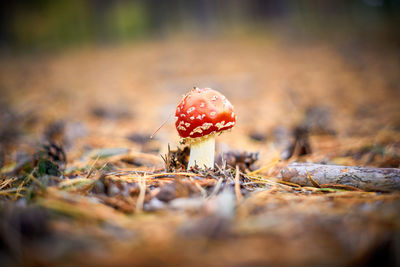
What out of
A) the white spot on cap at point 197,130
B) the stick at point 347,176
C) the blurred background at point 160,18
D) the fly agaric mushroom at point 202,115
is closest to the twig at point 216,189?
the fly agaric mushroom at point 202,115

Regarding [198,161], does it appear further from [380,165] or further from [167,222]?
[380,165]

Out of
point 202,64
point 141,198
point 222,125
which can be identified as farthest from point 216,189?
point 202,64

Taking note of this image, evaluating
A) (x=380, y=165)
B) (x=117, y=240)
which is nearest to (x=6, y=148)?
(x=117, y=240)

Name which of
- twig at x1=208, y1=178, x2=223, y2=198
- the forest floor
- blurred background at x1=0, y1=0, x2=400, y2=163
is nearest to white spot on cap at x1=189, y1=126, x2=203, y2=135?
the forest floor

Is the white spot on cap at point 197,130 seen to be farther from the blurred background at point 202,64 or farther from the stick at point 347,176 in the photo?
the blurred background at point 202,64

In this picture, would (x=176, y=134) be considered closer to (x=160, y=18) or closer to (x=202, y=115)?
(x=202, y=115)

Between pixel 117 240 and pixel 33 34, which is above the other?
pixel 33 34
